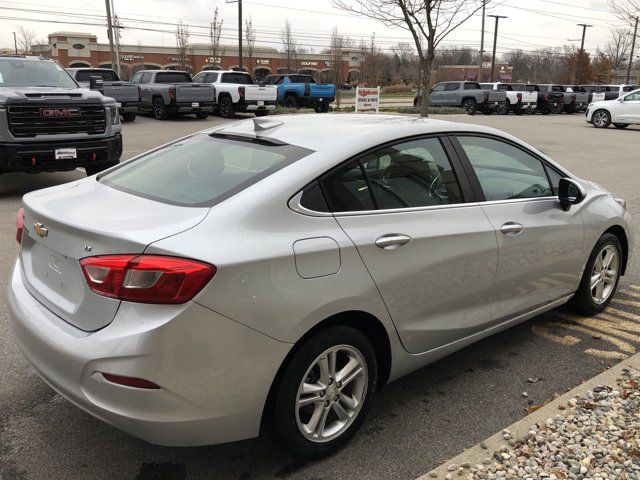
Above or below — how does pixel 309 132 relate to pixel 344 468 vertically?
above

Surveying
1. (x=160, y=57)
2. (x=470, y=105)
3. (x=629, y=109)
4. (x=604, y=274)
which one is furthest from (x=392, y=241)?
(x=160, y=57)

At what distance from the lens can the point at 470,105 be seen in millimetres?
31609

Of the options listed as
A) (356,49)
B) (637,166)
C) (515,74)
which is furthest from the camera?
(515,74)

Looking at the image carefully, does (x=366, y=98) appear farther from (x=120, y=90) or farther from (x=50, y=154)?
(x=50, y=154)

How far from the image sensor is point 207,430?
238 cm

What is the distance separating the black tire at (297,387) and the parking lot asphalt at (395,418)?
0.10 m

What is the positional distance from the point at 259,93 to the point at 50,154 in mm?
15090

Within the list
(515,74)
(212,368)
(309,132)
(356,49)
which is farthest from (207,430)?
(515,74)

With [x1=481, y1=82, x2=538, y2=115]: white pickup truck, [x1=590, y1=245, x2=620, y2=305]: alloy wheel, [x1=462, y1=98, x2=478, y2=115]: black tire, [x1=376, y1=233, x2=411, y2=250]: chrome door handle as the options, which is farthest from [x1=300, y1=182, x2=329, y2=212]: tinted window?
[x1=481, y1=82, x2=538, y2=115]: white pickup truck

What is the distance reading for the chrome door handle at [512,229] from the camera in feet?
11.4

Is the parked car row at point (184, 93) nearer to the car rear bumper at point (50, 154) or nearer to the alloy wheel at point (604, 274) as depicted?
the car rear bumper at point (50, 154)

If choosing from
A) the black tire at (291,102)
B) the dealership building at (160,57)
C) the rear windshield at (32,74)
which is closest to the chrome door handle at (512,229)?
the rear windshield at (32,74)

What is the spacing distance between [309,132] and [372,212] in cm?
62

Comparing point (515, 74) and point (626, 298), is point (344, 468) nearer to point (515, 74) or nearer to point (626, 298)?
point (626, 298)
